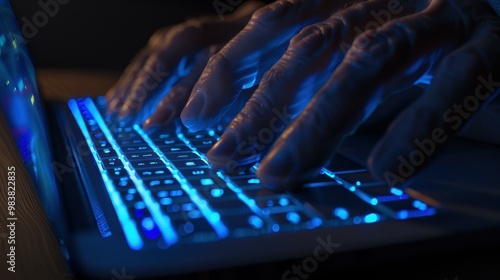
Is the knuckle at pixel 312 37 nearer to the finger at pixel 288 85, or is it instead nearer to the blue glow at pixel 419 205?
the finger at pixel 288 85

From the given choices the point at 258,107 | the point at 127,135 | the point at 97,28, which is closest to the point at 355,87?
the point at 258,107

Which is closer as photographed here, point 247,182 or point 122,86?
point 247,182

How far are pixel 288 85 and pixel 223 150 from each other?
136mm

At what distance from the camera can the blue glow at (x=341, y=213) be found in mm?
424

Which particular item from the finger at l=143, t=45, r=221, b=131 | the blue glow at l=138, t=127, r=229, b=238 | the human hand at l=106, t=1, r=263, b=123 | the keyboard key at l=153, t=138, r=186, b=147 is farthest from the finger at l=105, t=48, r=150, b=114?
the blue glow at l=138, t=127, r=229, b=238

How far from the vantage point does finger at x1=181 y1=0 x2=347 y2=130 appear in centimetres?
A: 70

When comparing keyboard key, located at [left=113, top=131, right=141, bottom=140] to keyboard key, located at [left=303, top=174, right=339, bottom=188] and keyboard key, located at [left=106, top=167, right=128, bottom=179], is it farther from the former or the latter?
keyboard key, located at [left=303, top=174, right=339, bottom=188]

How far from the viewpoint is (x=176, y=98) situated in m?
0.83

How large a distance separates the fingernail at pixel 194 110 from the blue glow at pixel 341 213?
301mm

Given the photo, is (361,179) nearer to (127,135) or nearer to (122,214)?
(122,214)

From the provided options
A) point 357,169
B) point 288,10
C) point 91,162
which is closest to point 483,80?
point 357,169

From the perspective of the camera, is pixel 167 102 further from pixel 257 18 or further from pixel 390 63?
pixel 390 63

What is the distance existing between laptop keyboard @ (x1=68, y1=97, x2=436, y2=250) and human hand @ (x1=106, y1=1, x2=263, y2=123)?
0.27 meters

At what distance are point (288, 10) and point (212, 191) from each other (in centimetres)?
43
